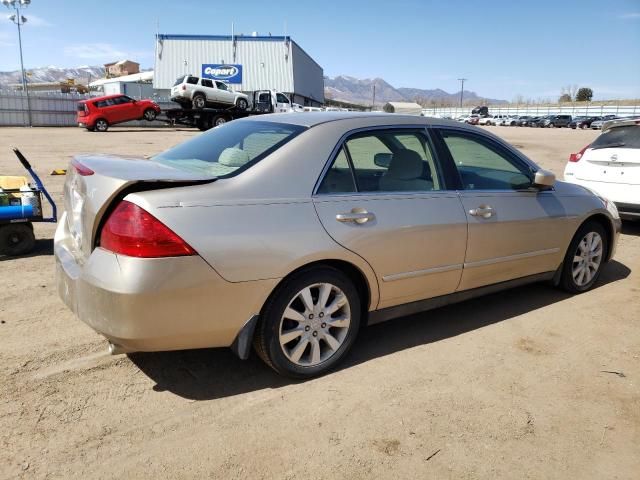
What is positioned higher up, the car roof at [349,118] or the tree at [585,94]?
the tree at [585,94]

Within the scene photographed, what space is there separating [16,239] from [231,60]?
46139 mm

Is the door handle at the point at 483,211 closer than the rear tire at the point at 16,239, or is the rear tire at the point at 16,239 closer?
the door handle at the point at 483,211

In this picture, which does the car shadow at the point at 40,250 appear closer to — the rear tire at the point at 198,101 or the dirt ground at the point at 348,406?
the dirt ground at the point at 348,406

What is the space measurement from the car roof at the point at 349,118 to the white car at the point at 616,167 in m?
4.02

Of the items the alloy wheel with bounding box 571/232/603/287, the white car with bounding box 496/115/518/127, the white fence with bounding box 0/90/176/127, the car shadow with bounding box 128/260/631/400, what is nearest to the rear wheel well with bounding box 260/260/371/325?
the car shadow with bounding box 128/260/631/400

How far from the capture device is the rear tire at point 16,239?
534 centimetres

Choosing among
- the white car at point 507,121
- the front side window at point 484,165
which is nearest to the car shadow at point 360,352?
the front side window at point 484,165

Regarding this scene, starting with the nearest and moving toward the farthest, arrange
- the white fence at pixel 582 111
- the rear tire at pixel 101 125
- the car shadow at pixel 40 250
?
the car shadow at pixel 40 250 < the rear tire at pixel 101 125 < the white fence at pixel 582 111

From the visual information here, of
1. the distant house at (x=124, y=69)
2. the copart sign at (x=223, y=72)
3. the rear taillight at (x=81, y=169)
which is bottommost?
the rear taillight at (x=81, y=169)

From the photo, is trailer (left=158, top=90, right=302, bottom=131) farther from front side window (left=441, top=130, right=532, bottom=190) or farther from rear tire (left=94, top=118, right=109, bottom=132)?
front side window (left=441, top=130, right=532, bottom=190)

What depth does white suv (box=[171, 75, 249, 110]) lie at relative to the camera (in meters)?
28.4

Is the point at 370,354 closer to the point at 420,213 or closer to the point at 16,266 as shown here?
the point at 420,213

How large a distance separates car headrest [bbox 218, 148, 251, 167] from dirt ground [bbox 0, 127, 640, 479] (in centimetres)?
126

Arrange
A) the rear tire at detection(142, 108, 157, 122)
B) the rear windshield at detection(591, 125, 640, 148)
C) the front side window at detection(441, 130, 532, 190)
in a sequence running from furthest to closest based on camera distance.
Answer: the rear tire at detection(142, 108, 157, 122), the rear windshield at detection(591, 125, 640, 148), the front side window at detection(441, 130, 532, 190)
